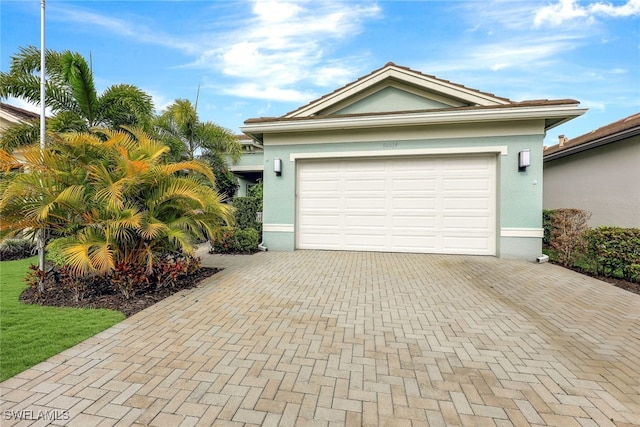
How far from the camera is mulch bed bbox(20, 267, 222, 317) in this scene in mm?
4148

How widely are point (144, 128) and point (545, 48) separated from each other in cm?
1221

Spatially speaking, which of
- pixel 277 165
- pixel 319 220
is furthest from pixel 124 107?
pixel 319 220

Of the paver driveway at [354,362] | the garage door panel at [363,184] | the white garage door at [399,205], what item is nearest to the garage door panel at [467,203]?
the white garage door at [399,205]

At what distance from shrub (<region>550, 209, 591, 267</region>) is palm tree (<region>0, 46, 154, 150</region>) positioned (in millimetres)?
11466

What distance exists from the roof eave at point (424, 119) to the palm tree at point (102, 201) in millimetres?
3644

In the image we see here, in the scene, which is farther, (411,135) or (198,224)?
(411,135)

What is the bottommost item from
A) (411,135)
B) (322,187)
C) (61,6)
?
(322,187)

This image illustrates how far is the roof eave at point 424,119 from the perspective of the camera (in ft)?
22.6

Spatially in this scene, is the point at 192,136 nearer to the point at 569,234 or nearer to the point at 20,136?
the point at 20,136

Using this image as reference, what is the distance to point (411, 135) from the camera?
312 inches

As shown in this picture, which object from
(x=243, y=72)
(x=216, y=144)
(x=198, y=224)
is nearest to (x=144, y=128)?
(x=216, y=144)

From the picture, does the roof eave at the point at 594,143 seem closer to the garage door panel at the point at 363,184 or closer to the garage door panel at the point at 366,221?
the garage door panel at the point at 363,184

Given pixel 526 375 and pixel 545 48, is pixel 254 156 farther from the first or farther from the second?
pixel 526 375

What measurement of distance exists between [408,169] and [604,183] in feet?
21.0
